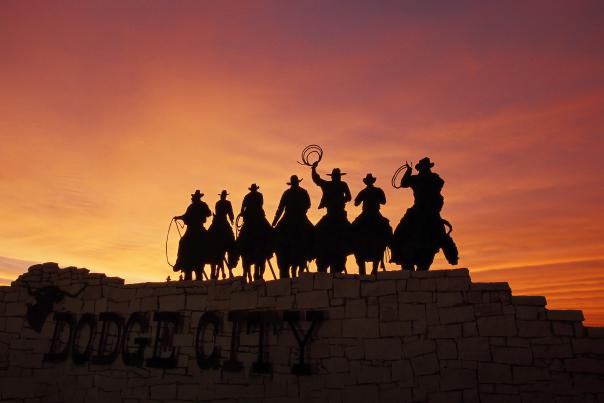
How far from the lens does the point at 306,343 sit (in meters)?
9.15

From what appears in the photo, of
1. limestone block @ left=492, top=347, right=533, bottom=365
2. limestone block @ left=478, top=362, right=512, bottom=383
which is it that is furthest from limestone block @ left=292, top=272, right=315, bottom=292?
limestone block @ left=492, top=347, right=533, bottom=365

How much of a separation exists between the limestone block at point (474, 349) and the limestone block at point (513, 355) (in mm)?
113

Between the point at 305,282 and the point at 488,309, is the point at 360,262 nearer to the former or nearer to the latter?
the point at 305,282

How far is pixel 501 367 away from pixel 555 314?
1.08m

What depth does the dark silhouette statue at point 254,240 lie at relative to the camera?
12188 mm

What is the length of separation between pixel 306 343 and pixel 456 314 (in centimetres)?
261

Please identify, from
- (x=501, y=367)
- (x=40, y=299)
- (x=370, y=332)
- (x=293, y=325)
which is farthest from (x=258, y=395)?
(x=40, y=299)

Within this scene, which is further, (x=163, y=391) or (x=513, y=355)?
(x=163, y=391)

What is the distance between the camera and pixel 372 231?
1084 cm

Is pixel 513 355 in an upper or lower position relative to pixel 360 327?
lower

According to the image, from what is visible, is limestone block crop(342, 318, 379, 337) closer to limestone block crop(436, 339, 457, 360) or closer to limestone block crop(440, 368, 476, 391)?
limestone block crop(436, 339, 457, 360)

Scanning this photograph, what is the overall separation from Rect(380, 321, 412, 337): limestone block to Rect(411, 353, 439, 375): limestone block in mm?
417

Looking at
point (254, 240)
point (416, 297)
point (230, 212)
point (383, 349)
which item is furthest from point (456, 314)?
point (230, 212)

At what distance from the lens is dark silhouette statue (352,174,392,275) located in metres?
10.8
